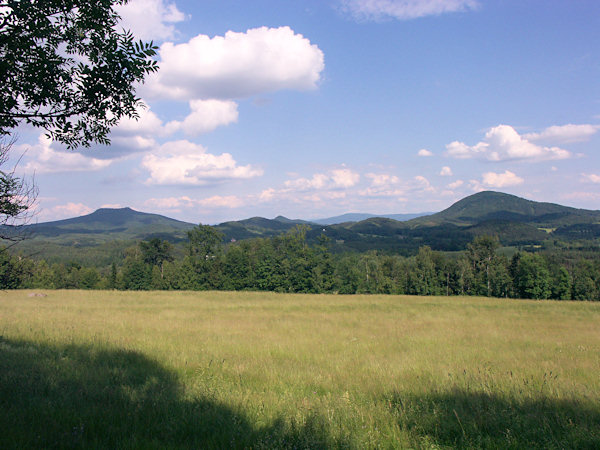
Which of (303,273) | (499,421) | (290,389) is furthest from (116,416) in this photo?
(303,273)

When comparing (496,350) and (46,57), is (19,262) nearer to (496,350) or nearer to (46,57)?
(46,57)

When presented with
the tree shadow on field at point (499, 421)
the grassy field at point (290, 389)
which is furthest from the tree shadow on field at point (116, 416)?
the tree shadow on field at point (499, 421)

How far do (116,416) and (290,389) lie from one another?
3051mm

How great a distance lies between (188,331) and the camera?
551 inches

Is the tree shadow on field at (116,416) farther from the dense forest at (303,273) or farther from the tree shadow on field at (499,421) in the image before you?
the dense forest at (303,273)

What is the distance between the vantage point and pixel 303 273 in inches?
2404

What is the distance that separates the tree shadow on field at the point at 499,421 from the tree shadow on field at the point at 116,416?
147 cm

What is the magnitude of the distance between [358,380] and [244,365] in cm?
287

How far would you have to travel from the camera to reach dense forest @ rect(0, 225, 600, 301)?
61.8 m

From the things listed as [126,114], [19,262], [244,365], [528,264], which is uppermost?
[126,114]

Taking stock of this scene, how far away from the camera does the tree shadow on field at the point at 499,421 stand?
A: 4.13 meters

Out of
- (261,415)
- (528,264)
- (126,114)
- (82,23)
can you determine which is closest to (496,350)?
(261,415)

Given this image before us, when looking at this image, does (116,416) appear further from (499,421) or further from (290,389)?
(499,421)

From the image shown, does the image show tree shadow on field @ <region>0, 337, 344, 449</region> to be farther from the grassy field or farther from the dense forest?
the dense forest
